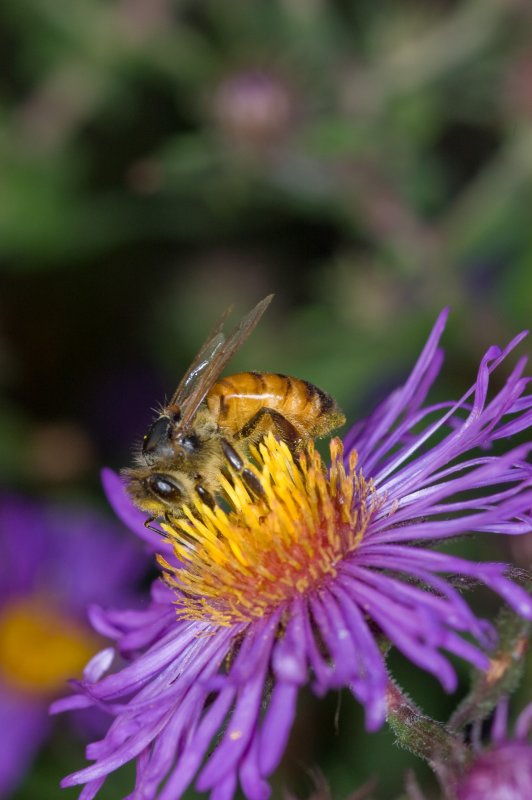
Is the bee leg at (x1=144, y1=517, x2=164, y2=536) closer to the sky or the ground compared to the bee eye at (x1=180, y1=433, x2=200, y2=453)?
closer to the ground

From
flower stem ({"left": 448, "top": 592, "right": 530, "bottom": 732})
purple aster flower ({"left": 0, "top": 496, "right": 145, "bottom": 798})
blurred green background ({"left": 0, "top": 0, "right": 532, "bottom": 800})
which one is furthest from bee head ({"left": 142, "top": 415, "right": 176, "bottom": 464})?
purple aster flower ({"left": 0, "top": 496, "right": 145, "bottom": 798})

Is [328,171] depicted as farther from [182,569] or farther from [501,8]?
[182,569]

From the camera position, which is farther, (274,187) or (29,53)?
(29,53)

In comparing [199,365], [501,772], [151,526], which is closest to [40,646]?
[151,526]

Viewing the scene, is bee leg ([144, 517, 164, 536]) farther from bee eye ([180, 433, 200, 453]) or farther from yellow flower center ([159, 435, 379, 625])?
bee eye ([180, 433, 200, 453])

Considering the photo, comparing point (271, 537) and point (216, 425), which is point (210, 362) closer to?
point (216, 425)

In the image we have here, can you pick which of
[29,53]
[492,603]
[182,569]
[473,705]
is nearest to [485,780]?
[473,705]
